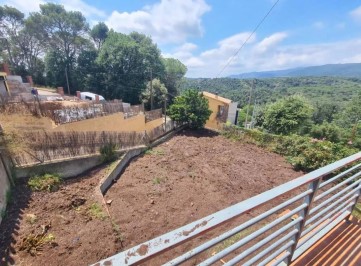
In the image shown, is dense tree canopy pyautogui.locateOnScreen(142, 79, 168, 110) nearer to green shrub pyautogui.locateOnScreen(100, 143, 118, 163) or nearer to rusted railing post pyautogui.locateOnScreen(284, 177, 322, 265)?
green shrub pyautogui.locateOnScreen(100, 143, 118, 163)

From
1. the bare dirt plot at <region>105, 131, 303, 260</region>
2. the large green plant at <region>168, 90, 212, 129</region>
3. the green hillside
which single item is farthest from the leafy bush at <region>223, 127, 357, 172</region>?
the green hillside

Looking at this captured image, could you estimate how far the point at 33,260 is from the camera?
12.7 feet

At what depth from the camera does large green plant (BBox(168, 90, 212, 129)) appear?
13.9 meters

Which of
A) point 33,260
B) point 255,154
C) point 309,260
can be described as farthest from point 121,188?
point 255,154

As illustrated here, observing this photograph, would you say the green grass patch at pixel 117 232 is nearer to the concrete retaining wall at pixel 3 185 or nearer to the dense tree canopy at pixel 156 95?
the concrete retaining wall at pixel 3 185

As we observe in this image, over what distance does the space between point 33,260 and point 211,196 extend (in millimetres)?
4785

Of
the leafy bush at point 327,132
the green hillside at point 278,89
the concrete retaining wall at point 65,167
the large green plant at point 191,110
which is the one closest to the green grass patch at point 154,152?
the concrete retaining wall at point 65,167

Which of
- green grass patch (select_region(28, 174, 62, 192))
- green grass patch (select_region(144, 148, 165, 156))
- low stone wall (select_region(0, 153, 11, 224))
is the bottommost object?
green grass patch (select_region(144, 148, 165, 156))

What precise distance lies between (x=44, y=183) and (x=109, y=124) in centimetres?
439

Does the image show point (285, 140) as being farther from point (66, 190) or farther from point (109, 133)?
point (66, 190)

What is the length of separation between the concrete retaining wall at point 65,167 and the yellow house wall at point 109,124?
5.48ft

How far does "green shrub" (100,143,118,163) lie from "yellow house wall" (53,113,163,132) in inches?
55.9

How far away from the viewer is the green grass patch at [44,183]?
5914 millimetres

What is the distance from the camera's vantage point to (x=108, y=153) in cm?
Result: 823
